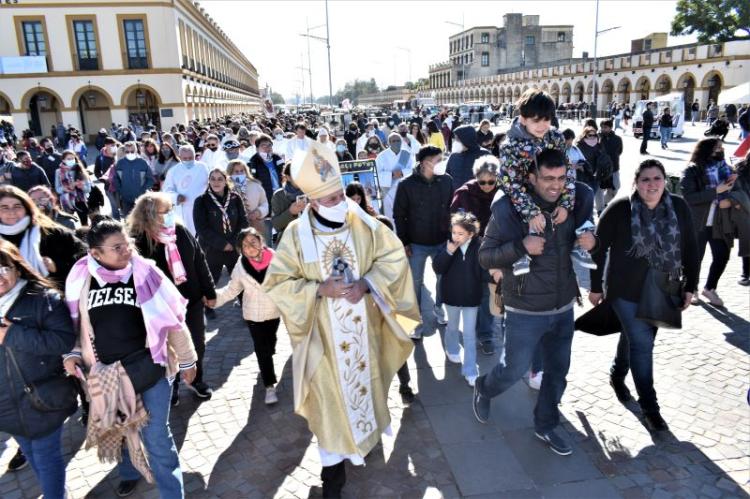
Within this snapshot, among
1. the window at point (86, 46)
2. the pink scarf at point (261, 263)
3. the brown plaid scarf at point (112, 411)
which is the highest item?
the window at point (86, 46)

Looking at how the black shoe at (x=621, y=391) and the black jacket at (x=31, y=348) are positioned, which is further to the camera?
the black shoe at (x=621, y=391)

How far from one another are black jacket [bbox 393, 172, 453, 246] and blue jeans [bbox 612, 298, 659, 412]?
204 centimetres

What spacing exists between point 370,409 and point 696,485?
85.2 inches

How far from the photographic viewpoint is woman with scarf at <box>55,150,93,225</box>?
10.2 meters

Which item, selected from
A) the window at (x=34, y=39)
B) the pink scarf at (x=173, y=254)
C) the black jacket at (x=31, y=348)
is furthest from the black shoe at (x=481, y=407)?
the window at (x=34, y=39)

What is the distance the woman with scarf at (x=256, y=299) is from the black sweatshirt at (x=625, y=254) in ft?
8.90

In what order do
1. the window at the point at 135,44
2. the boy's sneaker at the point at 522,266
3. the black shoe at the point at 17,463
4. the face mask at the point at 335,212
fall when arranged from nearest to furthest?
the face mask at the point at 335,212, the boy's sneaker at the point at 522,266, the black shoe at the point at 17,463, the window at the point at 135,44

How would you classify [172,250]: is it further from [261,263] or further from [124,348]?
[124,348]

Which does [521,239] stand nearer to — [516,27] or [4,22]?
[4,22]

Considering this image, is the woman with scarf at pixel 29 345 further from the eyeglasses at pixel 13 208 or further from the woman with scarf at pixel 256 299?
the woman with scarf at pixel 256 299

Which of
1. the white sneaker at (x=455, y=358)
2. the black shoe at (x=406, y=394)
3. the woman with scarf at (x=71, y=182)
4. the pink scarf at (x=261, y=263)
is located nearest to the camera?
the black shoe at (x=406, y=394)

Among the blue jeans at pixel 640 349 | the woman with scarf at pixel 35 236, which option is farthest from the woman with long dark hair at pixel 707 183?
the woman with scarf at pixel 35 236

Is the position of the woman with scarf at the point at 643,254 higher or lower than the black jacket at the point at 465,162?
lower

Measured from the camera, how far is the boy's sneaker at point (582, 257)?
363cm
